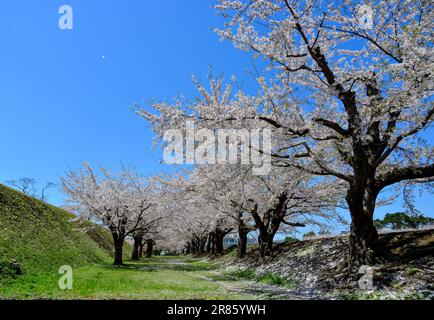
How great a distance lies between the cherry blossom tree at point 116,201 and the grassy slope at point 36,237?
2532 millimetres

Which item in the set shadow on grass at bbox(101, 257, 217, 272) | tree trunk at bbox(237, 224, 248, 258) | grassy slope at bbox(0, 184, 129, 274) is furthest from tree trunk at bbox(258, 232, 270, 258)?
grassy slope at bbox(0, 184, 129, 274)

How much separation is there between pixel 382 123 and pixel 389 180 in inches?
106

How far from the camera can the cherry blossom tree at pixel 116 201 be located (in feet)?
102

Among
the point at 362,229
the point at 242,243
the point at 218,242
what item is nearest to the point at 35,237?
the point at 242,243

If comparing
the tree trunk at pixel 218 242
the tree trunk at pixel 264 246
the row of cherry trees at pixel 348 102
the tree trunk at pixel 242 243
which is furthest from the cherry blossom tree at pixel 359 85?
the tree trunk at pixel 218 242

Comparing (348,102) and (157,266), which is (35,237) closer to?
(157,266)

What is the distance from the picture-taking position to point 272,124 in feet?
47.3

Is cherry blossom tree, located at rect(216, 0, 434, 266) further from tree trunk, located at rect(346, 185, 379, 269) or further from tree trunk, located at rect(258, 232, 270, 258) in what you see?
tree trunk, located at rect(258, 232, 270, 258)

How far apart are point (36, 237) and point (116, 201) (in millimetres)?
7605

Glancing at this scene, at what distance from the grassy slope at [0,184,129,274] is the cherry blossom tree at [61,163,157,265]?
2532mm

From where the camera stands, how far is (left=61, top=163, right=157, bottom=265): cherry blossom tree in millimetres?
31125

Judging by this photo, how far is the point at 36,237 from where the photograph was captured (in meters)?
24.5

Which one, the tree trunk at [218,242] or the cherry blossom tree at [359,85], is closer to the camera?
the cherry blossom tree at [359,85]

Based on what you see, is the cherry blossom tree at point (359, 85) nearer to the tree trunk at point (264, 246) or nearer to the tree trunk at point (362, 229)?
the tree trunk at point (362, 229)
